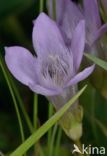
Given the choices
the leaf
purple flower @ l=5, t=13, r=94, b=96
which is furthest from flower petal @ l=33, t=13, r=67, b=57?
the leaf

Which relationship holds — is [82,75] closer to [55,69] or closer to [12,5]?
[55,69]

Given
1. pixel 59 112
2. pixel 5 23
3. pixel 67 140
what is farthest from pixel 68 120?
pixel 5 23

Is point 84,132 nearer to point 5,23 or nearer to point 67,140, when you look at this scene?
point 67,140

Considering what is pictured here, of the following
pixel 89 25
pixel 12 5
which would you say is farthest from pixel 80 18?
pixel 12 5

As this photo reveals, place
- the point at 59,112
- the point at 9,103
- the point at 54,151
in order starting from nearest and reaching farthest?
the point at 59,112
the point at 54,151
the point at 9,103

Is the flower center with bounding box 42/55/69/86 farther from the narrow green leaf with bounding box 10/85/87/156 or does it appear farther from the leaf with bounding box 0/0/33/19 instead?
the leaf with bounding box 0/0/33/19

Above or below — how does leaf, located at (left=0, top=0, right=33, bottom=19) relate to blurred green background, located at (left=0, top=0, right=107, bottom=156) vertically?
above
